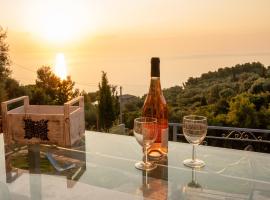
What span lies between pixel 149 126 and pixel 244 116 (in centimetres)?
310

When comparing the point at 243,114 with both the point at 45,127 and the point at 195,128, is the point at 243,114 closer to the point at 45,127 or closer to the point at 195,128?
the point at 45,127

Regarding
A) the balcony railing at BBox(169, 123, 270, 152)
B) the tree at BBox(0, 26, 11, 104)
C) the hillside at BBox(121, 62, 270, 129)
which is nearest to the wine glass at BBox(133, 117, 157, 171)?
the balcony railing at BBox(169, 123, 270, 152)

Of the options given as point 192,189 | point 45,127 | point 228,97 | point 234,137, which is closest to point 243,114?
point 228,97

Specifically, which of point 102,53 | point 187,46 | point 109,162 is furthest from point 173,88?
point 109,162

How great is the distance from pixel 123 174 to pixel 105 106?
18.0ft

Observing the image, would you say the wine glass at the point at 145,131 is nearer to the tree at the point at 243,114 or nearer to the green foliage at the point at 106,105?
the tree at the point at 243,114

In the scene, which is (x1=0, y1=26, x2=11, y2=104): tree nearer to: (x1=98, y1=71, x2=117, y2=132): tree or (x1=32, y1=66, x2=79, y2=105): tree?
(x1=32, y1=66, x2=79, y2=105): tree

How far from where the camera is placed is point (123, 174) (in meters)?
1.17

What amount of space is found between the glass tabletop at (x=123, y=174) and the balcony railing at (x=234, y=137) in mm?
825

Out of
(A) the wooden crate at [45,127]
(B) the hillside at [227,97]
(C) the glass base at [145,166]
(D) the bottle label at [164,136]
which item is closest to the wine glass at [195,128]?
(D) the bottle label at [164,136]

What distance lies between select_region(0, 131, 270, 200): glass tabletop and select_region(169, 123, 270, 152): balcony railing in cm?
83

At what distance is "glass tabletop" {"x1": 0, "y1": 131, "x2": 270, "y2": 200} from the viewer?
1021 mm

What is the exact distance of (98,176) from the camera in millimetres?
1167

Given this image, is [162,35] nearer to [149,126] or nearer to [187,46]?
[187,46]
